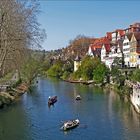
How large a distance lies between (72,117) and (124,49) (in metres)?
38.1

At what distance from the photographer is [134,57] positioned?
6222 centimetres

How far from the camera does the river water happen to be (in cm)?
2505

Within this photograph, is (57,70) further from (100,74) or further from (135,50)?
(135,50)

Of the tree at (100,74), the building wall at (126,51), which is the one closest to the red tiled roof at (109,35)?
the building wall at (126,51)

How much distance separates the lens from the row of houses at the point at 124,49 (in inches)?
2431

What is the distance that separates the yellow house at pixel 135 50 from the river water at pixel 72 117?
1909 cm

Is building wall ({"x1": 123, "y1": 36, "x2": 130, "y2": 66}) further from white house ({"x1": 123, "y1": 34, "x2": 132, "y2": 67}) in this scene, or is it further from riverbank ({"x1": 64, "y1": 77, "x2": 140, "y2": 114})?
riverbank ({"x1": 64, "y1": 77, "x2": 140, "y2": 114})

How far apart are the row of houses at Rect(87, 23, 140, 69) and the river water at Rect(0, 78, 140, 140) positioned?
20.0 m

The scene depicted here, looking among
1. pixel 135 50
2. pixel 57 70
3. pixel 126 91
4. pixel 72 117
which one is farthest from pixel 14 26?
pixel 57 70

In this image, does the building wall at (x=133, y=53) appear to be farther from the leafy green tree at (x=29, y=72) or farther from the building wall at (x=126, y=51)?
the leafy green tree at (x=29, y=72)

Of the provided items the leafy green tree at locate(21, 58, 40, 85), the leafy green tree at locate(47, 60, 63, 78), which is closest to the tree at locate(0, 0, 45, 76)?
the leafy green tree at locate(21, 58, 40, 85)

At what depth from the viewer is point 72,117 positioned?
3166 cm

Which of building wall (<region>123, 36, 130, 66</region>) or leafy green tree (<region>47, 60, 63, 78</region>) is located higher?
building wall (<region>123, 36, 130, 66</region>)

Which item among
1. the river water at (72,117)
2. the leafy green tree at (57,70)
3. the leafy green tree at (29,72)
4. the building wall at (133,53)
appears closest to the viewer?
the river water at (72,117)
